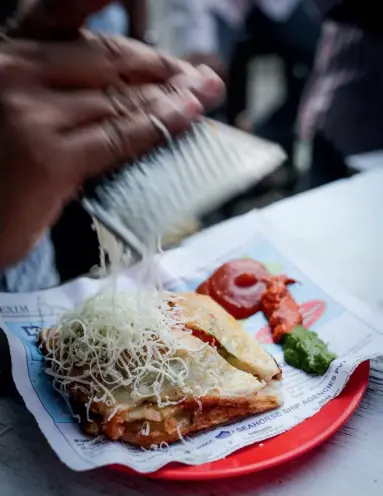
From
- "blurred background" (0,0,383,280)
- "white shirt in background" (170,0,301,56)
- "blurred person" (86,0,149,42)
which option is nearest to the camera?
"blurred background" (0,0,383,280)

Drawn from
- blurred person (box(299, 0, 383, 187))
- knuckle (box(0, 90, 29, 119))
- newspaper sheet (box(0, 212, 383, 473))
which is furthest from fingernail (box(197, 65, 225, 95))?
blurred person (box(299, 0, 383, 187))

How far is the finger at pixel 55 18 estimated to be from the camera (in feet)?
2.46

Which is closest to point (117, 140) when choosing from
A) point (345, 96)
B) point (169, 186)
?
point (169, 186)

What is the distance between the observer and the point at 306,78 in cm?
311

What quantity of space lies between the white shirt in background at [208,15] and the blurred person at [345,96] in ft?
2.35

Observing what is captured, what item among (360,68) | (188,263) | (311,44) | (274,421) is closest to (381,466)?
(274,421)

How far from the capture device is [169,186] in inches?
33.6

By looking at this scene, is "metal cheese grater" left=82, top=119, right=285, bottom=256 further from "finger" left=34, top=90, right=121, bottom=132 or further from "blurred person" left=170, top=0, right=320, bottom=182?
"blurred person" left=170, top=0, right=320, bottom=182

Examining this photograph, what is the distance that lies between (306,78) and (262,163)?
7.48 ft

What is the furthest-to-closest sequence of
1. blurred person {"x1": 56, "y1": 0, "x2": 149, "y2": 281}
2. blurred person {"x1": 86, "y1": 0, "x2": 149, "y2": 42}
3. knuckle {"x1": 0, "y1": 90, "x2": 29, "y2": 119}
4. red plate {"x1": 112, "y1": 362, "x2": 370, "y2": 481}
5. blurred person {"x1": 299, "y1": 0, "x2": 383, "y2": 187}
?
blurred person {"x1": 86, "y1": 0, "x2": 149, "y2": 42}, blurred person {"x1": 299, "y1": 0, "x2": 383, "y2": 187}, blurred person {"x1": 56, "y1": 0, "x2": 149, "y2": 281}, red plate {"x1": 112, "y1": 362, "x2": 370, "y2": 481}, knuckle {"x1": 0, "y1": 90, "x2": 29, "y2": 119}

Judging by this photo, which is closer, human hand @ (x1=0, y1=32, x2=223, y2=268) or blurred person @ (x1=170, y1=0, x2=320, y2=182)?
human hand @ (x1=0, y1=32, x2=223, y2=268)

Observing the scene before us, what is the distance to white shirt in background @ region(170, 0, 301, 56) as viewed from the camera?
284cm

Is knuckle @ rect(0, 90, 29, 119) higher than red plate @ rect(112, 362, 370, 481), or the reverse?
knuckle @ rect(0, 90, 29, 119)

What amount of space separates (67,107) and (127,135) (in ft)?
0.27
